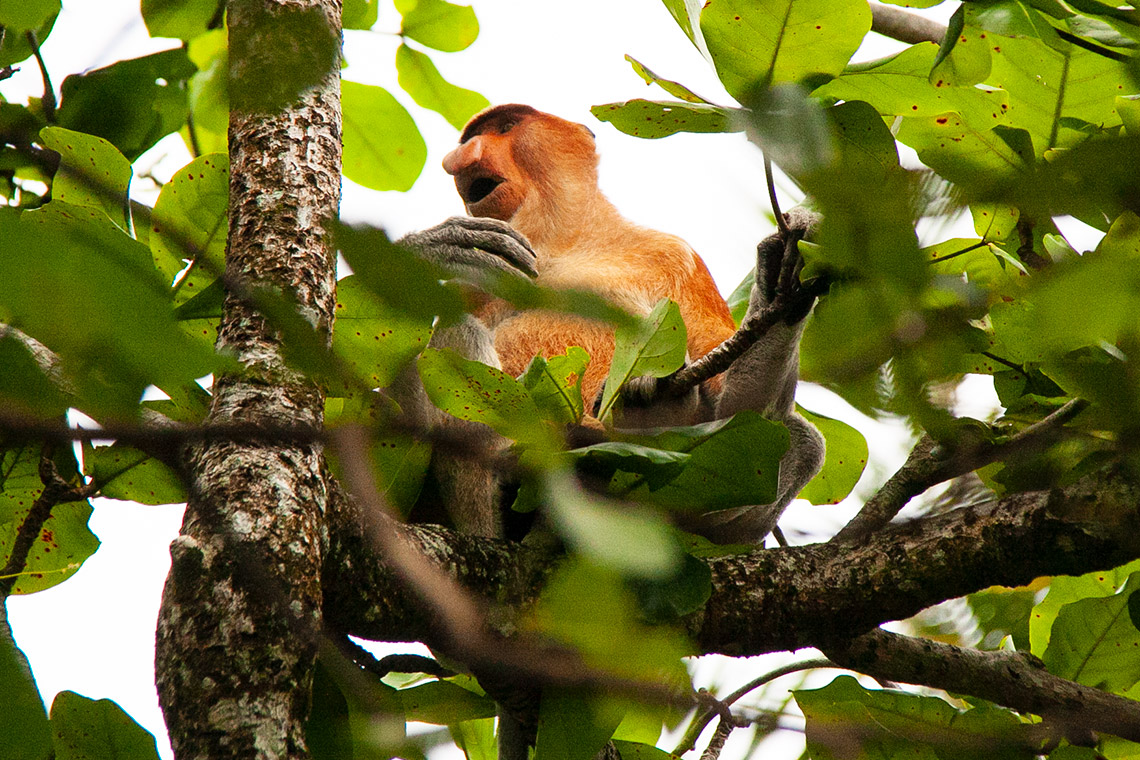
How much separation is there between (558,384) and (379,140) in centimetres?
128

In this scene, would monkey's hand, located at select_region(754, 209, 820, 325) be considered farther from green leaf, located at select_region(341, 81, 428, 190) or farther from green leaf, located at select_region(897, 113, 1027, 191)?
green leaf, located at select_region(341, 81, 428, 190)

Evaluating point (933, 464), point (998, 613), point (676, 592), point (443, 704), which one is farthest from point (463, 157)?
point (998, 613)

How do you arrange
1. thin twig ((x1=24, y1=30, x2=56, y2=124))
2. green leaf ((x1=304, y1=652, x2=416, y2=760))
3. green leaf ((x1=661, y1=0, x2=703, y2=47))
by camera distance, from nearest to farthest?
green leaf ((x1=661, y1=0, x2=703, y2=47)), green leaf ((x1=304, y1=652, x2=416, y2=760)), thin twig ((x1=24, y1=30, x2=56, y2=124))

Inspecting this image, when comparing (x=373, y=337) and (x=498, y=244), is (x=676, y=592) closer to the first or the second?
(x=373, y=337)

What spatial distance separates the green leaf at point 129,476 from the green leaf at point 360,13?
1.24m

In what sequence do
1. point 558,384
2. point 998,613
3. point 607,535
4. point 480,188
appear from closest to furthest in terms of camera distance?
point 607,535 → point 998,613 → point 558,384 → point 480,188

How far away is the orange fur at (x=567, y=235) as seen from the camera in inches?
115

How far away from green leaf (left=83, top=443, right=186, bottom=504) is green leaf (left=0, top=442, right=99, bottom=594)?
0.09 m

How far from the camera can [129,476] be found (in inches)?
75.4

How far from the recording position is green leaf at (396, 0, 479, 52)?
8.82 feet

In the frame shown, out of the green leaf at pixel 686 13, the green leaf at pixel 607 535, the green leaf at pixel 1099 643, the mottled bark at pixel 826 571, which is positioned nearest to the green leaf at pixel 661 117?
the green leaf at pixel 686 13

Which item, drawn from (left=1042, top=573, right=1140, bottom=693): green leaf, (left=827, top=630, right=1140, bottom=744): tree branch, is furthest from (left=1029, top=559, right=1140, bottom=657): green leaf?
(left=827, top=630, right=1140, bottom=744): tree branch

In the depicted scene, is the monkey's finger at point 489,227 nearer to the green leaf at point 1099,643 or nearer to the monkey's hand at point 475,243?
the monkey's hand at point 475,243

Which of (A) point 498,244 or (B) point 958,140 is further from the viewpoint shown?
(A) point 498,244
